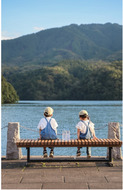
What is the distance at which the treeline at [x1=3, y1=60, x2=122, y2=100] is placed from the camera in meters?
126

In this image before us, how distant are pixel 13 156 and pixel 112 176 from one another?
3.34 meters

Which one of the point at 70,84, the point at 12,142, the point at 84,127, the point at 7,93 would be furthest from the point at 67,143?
the point at 70,84

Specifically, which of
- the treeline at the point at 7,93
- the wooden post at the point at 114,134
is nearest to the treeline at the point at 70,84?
the treeline at the point at 7,93

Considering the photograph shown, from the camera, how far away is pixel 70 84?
14550 centimetres

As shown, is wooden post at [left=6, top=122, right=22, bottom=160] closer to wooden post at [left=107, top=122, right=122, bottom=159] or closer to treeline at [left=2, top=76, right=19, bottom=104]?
wooden post at [left=107, top=122, right=122, bottom=159]

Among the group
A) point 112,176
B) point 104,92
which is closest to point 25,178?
point 112,176

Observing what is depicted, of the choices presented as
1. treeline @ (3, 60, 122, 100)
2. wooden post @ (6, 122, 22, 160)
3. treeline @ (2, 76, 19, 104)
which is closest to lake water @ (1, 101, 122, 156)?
wooden post @ (6, 122, 22, 160)

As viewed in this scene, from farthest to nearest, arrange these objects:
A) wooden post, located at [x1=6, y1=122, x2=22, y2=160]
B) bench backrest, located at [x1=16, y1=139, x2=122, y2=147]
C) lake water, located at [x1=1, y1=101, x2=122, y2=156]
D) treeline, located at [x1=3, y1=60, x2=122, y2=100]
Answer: treeline, located at [x1=3, y1=60, x2=122, y2=100], lake water, located at [x1=1, y1=101, x2=122, y2=156], wooden post, located at [x1=6, y1=122, x2=22, y2=160], bench backrest, located at [x1=16, y1=139, x2=122, y2=147]

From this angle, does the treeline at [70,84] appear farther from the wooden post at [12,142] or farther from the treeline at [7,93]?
the wooden post at [12,142]

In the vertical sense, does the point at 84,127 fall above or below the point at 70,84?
below

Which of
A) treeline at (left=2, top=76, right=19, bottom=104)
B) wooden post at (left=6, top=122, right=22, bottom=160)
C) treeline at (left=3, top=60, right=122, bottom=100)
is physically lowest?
wooden post at (left=6, top=122, right=22, bottom=160)

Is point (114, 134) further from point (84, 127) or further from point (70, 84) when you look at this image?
point (70, 84)

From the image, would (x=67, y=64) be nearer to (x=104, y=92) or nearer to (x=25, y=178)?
(x=104, y=92)

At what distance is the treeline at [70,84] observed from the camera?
413 ft
